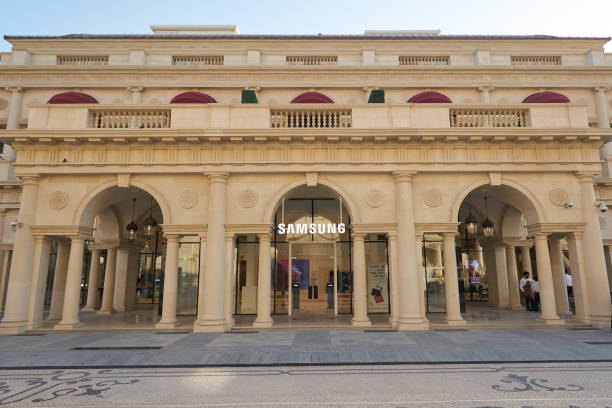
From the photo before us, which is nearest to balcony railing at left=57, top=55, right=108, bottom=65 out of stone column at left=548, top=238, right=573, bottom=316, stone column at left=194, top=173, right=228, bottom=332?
stone column at left=194, top=173, right=228, bottom=332

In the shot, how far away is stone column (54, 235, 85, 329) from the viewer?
592 inches

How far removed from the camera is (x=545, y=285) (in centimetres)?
1534

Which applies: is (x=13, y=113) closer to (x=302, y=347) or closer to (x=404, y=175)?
(x=302, y=347)

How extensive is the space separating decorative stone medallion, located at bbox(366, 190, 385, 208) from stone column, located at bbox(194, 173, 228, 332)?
6.07 metres

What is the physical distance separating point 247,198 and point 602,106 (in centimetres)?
2337

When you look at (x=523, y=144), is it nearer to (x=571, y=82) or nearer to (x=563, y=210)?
(x=563, y=210)

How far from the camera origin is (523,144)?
15688 mm

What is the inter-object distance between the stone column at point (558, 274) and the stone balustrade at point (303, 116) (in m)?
5.50

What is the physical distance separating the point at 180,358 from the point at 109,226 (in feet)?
45.7

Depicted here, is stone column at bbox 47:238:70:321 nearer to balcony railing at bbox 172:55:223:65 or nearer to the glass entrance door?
the glass entrance door

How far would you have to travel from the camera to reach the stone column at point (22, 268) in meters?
14.3

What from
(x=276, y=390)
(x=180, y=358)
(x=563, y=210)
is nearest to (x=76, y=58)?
(x=180, y=358)

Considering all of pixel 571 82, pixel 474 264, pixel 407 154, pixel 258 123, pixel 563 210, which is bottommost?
pixel 474 264

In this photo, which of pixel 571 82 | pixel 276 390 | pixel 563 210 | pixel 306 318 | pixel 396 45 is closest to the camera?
pixel 276 390
